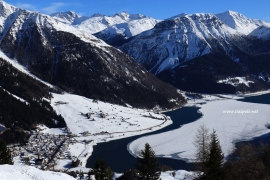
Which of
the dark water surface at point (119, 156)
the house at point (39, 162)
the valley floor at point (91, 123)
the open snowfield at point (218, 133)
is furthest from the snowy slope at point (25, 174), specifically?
the open snowfield at point (218, 133)

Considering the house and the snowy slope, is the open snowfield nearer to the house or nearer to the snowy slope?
the house

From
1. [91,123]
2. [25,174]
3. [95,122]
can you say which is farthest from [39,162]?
[95,122]

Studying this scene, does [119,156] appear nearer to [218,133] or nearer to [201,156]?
[218,133]

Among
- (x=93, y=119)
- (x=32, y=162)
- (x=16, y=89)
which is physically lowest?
(x=32, y=162)

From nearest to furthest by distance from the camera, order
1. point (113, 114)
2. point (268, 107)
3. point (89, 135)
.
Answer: point (89, 135) → point (113, 114) → point (268, 107)

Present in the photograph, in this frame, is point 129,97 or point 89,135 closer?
point 89,135

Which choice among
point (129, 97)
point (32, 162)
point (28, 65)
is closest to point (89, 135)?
point (32, 162)

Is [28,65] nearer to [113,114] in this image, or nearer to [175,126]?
[113,114]

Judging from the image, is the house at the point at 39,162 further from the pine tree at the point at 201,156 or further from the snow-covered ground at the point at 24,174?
the snow-covered ground at the point at 24,174
